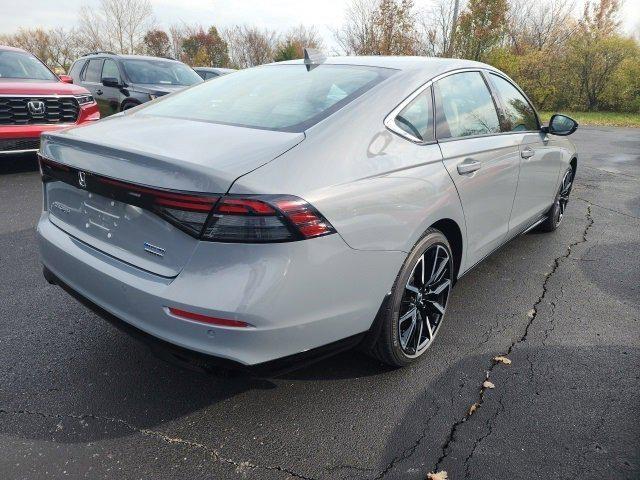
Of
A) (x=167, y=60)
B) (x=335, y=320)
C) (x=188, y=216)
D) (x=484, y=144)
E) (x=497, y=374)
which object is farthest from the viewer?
(x=167, y=60)

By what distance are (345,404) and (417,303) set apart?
0.65 m

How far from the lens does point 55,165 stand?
7.70 feet

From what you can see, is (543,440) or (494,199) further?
(494,199)

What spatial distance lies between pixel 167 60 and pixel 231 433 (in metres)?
9.27

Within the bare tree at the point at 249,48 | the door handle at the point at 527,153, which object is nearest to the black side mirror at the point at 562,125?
the door handle at the point at 527,153

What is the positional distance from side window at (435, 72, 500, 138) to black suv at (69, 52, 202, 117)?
652 centimetres

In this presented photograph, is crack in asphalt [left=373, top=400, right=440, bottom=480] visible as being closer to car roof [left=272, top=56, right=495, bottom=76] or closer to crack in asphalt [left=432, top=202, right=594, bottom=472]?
crack in asphalt [left=432, top=202, right=594, bottom=472]

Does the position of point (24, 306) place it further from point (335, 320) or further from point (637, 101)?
point (637, 101)

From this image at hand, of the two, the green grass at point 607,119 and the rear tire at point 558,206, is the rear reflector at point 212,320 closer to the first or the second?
the rear tire at point 558,206

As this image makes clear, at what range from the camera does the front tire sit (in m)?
2.34

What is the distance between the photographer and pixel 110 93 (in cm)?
901

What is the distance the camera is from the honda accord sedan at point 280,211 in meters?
1.77

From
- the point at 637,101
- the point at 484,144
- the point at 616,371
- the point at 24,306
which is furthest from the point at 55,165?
the point at 637,101

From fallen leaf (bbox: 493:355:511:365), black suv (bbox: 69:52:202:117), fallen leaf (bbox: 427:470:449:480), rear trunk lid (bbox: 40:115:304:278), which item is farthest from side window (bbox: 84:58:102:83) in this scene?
fallen leaf (bbox: 427:470:449:480)
